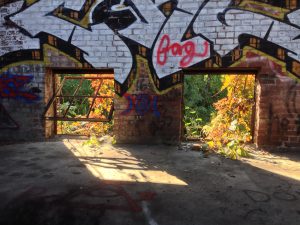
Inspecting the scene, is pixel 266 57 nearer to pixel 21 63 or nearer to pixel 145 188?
pixel 145 188

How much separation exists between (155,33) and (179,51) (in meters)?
0.67

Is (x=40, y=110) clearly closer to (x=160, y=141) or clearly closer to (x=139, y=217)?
(x=160, y=141)

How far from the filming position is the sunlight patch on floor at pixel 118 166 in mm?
4086

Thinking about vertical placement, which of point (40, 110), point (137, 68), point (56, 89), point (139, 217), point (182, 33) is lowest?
point (139, 217)

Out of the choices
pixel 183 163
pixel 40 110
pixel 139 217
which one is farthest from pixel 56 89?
pixel 139 217

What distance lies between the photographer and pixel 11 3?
644 centimetres

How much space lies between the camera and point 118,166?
15.6 feet

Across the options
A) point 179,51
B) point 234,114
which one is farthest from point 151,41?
point 234,114

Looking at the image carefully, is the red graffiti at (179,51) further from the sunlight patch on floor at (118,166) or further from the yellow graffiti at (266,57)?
the sunlight patch on floor at (118,166)

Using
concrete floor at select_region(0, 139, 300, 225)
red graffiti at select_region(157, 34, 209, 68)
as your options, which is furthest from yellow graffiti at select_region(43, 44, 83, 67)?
concrete floor at select_region(0, 139, 300, 225)

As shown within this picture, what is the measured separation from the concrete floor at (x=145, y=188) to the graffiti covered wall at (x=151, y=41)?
4.52 ft

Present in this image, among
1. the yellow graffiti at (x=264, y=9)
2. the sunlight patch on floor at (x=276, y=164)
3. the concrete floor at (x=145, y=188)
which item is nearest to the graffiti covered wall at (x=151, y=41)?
the yellow graffiti at (x=264, y=9)

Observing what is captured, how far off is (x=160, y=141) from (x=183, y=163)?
1430 mm

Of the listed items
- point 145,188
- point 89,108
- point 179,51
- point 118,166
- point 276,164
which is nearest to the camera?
point 145,188
